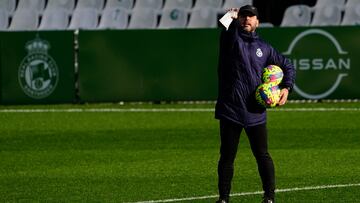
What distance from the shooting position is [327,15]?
2561 centimetres

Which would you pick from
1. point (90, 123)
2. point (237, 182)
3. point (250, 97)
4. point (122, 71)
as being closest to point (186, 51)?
point (122, 71)

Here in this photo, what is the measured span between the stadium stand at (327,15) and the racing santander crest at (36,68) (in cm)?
593

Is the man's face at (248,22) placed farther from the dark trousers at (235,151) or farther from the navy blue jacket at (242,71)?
the dark trousers at (235,151)

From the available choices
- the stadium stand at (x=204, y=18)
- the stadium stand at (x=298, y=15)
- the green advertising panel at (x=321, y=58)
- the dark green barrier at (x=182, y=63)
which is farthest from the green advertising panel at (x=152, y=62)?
the stadium stand at (x=298, y=15)

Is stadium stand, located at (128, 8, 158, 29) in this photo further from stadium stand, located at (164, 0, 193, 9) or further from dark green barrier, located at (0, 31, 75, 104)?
dark green barrier, located at (0, 31, 75, 104)

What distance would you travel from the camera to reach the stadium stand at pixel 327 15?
25469mm

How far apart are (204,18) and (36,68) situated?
188 inches

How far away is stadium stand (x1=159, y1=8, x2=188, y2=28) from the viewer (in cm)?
2645

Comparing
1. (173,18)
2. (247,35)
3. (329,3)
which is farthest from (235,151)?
(173,18)

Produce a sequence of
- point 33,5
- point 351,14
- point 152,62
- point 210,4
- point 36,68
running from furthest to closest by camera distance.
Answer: point 33,5, point 210,4, point 351,14, point 152,62, point 36,68

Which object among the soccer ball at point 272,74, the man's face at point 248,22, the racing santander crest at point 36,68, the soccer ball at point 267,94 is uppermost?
the man's face at point 248,22

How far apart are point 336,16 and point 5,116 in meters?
7.79

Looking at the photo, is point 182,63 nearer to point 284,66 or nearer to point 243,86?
point 284,66

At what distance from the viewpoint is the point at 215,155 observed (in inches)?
624
